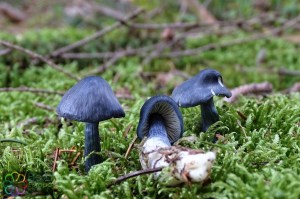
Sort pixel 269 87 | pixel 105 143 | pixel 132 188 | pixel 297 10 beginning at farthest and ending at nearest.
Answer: pixel 297 10
pixel 269 87
pixel 105 143
pixel 132 188

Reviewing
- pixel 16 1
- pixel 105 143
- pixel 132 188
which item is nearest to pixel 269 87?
pixel 105 143

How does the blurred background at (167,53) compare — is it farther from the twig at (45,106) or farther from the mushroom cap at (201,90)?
the mushroom cap at (201,90)

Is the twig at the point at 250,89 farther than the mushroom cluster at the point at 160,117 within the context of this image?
Yes

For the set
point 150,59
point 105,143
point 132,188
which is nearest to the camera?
point 132,188

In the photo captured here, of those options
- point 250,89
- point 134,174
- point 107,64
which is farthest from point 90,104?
point 107,64

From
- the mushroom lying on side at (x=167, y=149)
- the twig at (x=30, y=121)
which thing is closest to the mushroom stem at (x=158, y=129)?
the mushroom lying on side at (x=167, y=149)

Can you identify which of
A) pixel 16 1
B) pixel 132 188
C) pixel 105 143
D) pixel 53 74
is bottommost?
pixel 132 188

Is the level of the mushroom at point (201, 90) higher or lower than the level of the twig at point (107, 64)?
lower

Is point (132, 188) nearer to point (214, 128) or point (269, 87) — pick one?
point (214, 128)
